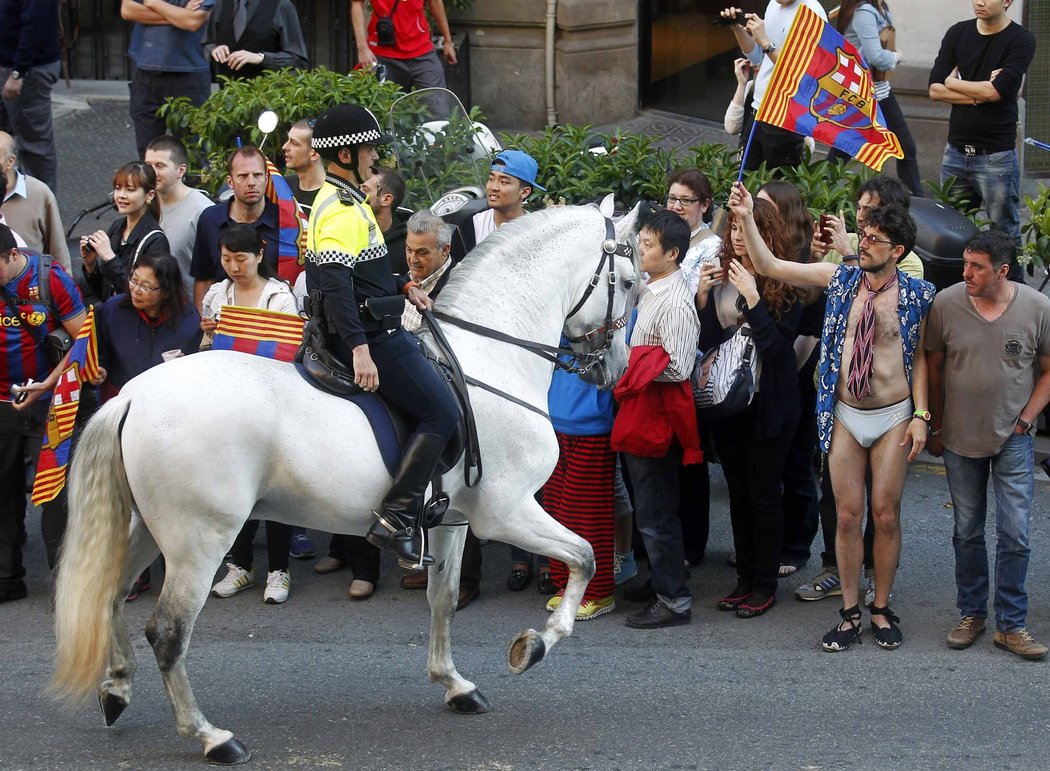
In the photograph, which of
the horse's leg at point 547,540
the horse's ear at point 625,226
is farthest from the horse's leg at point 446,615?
the horse's ear at point 625,226

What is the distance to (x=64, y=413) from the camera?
758 centimetres

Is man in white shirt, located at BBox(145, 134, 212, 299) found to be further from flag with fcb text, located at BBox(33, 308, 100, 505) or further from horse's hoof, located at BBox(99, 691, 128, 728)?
horse's hoof, located at BBox(99, 691, 128, 728)

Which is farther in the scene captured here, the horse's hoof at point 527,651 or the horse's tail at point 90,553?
the horse's hoof at point 527,651

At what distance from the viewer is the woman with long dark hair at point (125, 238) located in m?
8.35

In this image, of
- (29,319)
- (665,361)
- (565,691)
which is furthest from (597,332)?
(29,319)

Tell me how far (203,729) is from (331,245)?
2.02 m

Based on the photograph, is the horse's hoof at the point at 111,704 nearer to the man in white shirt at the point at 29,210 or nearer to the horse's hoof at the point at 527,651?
the horse's hoof at the point at 527,651

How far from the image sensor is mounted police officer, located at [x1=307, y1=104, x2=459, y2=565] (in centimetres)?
588

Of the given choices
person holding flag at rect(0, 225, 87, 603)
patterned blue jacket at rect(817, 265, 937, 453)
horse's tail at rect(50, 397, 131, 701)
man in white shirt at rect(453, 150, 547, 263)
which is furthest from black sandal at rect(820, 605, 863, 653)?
person holding flag at rect(0, 225, 87, 603)

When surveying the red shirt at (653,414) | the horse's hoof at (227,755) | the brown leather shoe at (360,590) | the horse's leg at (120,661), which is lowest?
the brown leather shoe at (360,590)

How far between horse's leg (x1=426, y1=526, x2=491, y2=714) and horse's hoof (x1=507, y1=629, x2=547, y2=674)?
0.40 meters

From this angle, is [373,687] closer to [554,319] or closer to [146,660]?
[146,660]

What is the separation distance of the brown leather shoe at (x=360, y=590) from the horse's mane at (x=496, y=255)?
2102 mm

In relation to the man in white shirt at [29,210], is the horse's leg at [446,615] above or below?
below
